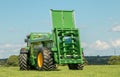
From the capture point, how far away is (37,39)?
2941 centimetres

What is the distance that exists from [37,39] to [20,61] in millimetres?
2132

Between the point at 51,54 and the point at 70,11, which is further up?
the point at 70,11

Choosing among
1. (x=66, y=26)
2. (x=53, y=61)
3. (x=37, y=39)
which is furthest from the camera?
(x=37, y=39)

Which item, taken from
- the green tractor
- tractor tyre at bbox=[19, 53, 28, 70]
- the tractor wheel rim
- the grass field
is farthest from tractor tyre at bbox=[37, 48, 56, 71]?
tractor tyre at bbox=[19, 53, 28, 70]

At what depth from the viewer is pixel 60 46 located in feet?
86.0

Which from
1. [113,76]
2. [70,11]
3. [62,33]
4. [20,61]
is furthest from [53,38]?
[113,76]

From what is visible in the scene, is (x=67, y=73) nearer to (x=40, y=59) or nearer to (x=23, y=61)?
(x=40, y=59)

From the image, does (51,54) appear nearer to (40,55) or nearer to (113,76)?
(40,55)

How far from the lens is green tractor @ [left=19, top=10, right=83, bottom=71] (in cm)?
2580

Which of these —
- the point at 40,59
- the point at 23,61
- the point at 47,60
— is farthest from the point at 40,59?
the point at 23,61

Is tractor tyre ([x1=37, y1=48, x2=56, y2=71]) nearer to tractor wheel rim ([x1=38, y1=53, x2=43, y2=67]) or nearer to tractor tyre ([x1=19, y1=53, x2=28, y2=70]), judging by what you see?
tractor wheel rim ([x1=38, y1=53, x2=43, y2=67])

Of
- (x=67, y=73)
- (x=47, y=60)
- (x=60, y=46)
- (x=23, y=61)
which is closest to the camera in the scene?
(x=67, y=73)

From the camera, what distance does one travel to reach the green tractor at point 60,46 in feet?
84.6

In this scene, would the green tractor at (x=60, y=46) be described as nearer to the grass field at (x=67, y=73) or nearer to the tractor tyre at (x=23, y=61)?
the tractor tyre at (x=23, y=61)
